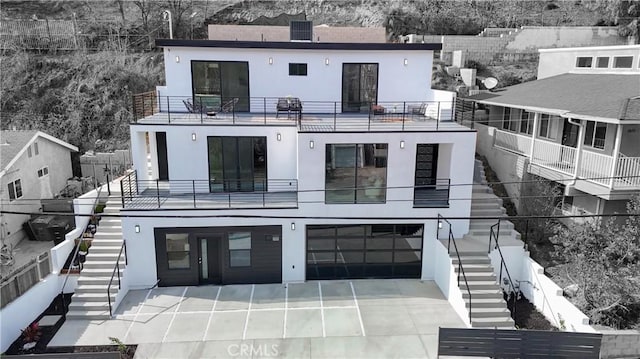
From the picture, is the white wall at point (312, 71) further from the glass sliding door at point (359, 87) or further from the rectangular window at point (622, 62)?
the rectangular window at point (622, 62)

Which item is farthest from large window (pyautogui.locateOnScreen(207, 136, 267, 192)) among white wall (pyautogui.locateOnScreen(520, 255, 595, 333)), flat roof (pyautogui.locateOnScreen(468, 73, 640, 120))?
flat roof (pyautogui.locateOnScreen(468, 73, 640, 120))

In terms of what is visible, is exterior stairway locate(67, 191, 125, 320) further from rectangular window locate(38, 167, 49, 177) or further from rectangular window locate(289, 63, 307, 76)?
rectangular window locate(289, 63, 307, 76)

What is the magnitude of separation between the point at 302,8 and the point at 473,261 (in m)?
36.7

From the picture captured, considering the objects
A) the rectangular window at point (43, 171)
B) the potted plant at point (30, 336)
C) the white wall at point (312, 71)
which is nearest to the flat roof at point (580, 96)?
the white wall at point (312, 71)

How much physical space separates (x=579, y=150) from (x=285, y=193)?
1102 centimetres

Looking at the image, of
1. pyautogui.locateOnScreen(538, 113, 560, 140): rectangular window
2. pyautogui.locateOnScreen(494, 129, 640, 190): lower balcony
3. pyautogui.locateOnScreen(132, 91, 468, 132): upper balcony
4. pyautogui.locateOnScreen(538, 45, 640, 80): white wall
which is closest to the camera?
pyautogui.locateOnScreen(494, 129, 640, 190): lower balcony

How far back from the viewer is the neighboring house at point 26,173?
1852 centimetres

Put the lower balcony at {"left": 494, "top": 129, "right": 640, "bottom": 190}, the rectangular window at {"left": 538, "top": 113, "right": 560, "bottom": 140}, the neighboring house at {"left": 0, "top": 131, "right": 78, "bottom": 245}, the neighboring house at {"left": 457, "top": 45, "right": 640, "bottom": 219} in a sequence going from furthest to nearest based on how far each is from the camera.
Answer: the rectangular window at {"left": 538, "top": 113, "right": 560, "bottom": 140}
the neighboring house at {"left": 0, "top": 131, "right": 78, "bottom": 245}
the neighboring house at {"left": 457, "top": 45, "right": 640, "bottom": 219}
the lower balcony at {"left": 494, "top": 129, "right": 640, "bottom": 190}

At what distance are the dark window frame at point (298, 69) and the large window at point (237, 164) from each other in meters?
4.27

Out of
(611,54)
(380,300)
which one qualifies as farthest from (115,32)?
(611,54)

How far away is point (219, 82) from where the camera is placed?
59.4ft

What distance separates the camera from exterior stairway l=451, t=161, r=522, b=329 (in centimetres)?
1245

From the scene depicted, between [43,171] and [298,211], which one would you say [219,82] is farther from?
[43,171]

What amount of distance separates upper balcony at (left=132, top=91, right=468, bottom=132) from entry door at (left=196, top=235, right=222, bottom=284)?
436cm
